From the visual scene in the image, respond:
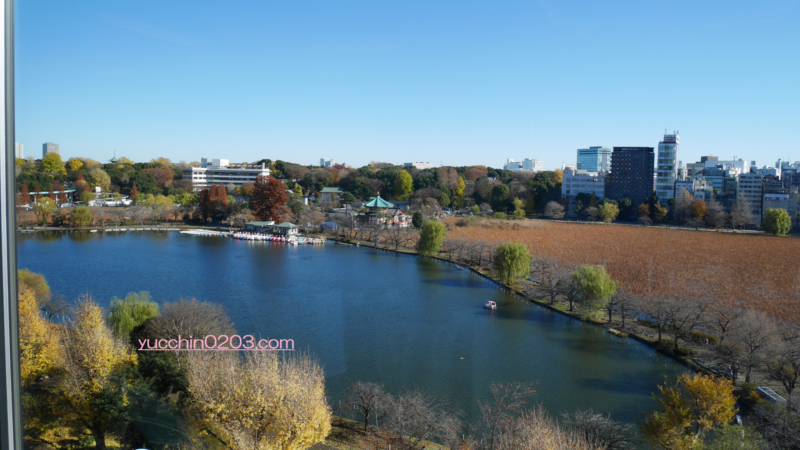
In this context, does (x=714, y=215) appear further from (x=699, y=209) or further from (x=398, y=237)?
(x=398, y=237)

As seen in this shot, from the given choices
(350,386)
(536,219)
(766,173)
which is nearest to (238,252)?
(536,219)

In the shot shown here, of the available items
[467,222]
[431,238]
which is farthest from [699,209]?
[467,222]

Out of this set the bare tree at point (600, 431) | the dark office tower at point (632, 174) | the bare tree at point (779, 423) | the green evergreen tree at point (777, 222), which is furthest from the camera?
the dark office tower at point (632, 174)

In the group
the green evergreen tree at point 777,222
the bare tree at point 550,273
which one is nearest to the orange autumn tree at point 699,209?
the green evergreen tree at point 777,222

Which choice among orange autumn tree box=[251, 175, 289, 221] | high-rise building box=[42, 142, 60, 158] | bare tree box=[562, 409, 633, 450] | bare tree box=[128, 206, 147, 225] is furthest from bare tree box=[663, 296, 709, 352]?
orange autumn tree box=[251, 175, 289, 221]

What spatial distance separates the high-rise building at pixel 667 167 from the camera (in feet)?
10.1

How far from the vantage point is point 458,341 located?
428 cm

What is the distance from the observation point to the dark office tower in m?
3.58

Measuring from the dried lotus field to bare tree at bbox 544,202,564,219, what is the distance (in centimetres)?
61

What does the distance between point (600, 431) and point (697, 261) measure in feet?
6.74

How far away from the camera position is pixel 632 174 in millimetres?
3930

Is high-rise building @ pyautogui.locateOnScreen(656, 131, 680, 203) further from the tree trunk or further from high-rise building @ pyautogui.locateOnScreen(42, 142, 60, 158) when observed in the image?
the tree trunk

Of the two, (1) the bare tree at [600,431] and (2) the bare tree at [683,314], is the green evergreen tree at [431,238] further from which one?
(1) the bare tree at [600,431]

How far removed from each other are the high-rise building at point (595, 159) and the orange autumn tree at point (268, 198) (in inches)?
368
